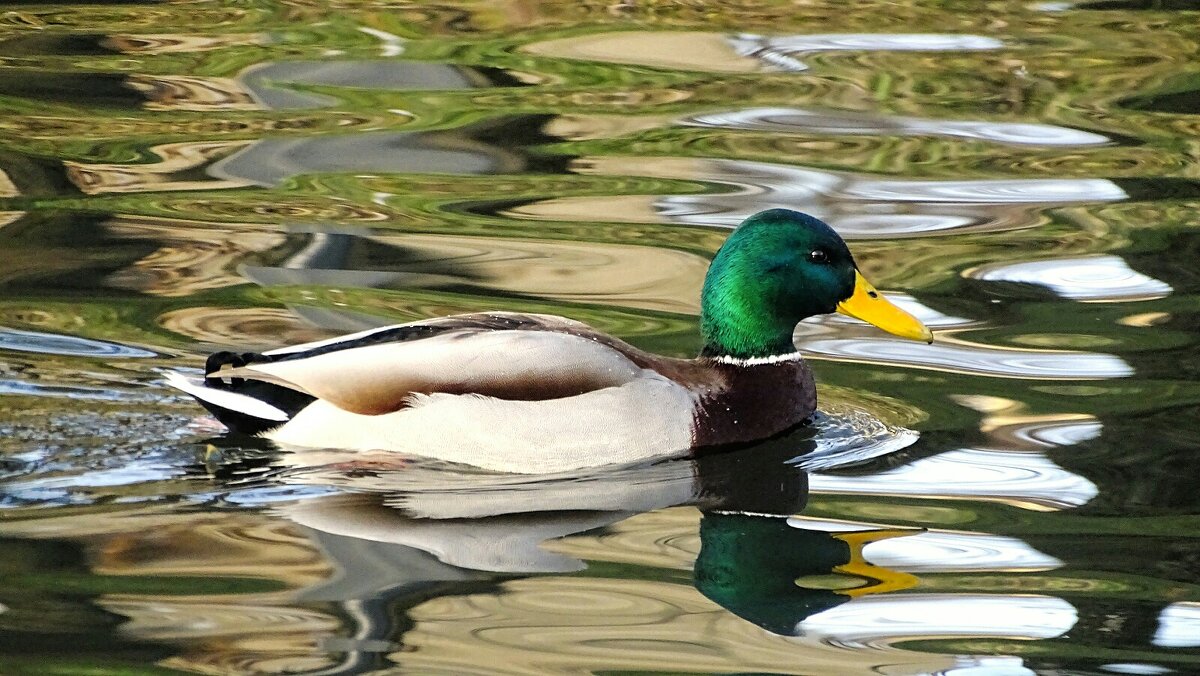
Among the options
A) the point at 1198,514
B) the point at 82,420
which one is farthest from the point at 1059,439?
the point at 82,420

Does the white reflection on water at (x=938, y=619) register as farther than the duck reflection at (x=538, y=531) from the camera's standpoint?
No

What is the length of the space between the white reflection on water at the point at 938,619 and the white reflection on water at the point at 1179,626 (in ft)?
0.75

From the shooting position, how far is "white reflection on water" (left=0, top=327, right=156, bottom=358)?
723 centimetres

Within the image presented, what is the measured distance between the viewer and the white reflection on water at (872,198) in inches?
370

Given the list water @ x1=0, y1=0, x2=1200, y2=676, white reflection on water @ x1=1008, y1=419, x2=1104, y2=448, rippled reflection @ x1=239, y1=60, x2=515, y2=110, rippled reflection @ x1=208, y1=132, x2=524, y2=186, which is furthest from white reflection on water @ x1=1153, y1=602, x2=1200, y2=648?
rippled reflection @ x1=239, y1=60, x2=515, y2=110

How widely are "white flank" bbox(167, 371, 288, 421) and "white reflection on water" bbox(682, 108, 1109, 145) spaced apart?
4.95 metres

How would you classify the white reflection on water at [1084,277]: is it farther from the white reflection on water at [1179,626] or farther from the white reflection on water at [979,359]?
the white reflection on water at [1179,626]

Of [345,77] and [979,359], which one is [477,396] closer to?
[979,359]

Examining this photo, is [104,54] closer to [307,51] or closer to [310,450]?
[307,51]

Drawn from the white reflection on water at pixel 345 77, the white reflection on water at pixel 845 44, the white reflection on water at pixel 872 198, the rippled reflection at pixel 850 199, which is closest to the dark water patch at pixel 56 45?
the white reflection on water at pixel 345 77

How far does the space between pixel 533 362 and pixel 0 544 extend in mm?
1834

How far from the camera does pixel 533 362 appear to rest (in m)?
6.34

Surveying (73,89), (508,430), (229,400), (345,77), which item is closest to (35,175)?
(73,89)

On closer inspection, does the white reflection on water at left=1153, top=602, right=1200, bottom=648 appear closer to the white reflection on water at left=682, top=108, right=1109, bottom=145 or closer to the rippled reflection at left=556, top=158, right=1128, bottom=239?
the rippled reflection at left=556, top=158, right=1128, bottom=239
